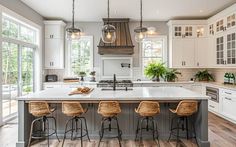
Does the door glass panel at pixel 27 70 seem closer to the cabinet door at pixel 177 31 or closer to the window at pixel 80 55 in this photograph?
the window at pixel 80 55

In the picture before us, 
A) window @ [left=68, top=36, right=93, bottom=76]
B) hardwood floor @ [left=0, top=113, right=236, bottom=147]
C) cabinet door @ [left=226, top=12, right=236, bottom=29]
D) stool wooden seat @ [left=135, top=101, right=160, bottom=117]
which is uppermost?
cabinet door @ [left=226, top=12, right=236, bottom=29]

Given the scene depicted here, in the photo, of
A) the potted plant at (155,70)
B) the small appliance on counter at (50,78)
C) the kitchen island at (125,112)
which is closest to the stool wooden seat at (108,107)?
the kitchen island at (125,112)

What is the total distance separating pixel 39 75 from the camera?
688 cm

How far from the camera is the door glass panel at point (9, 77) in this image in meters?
5.07

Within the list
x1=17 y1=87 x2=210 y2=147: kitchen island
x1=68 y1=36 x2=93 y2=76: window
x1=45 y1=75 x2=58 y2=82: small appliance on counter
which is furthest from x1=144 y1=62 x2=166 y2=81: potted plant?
x1=45 y1=75 x2=58 y2=82: small appliance on counter

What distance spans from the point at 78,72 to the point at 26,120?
3802mm

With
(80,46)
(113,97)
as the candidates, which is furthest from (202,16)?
(113,97)

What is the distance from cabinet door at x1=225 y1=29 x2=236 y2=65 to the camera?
5477 mm

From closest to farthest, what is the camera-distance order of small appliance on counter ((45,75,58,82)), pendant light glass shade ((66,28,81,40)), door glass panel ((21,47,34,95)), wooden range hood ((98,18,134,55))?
1. pendant light glass shade ((66,28,81,40))
2. door glass panel ((21,47,34,95))
3. wooden range hood ((98,18,134,55))
4. small appliance on counter ((45,75,58,82))

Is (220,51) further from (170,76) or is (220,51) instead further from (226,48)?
(170,76)

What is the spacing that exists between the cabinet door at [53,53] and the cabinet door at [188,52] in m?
4.17

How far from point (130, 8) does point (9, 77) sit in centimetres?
371

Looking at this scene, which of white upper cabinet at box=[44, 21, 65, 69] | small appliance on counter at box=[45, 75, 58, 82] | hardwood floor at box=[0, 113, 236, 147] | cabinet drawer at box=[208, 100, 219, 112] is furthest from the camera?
small appliance on counter at box=[45, 75, 58, 82]

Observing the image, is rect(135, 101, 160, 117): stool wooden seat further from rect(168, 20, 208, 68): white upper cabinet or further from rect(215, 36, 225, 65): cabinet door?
rect(168, 20, 208, 68): white upper cabinet
